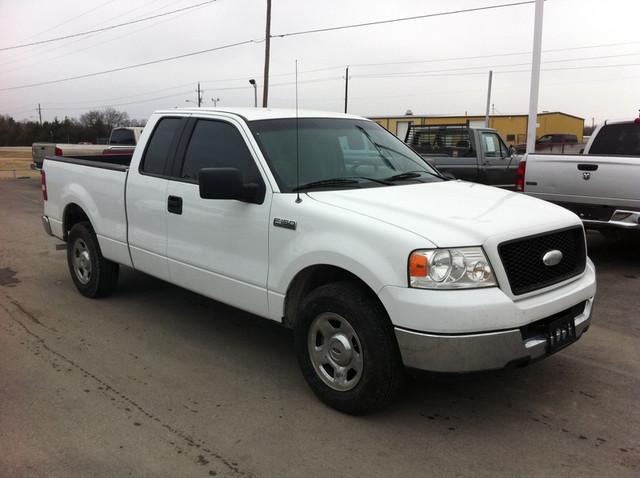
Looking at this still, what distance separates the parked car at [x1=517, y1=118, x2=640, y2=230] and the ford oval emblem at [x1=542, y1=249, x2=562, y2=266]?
4.01 meters

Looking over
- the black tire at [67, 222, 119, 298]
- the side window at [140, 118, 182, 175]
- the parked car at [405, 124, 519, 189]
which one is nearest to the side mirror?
the side window at [140, 118, 182, 175]

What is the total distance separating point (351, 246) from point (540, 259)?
1.14 metres

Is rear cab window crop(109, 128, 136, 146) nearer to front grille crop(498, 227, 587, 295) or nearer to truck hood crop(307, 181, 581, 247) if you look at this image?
truck hood crop(307, 181, 581, 247)

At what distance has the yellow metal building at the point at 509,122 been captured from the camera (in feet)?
141

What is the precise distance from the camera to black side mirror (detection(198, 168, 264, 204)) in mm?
3719

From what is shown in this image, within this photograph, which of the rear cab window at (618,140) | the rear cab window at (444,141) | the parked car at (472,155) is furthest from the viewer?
the rear cab window at (444,141)

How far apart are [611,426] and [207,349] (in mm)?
2943

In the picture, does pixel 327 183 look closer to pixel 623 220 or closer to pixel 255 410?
pixel 255 410

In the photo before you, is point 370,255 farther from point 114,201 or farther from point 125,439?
point 114,201

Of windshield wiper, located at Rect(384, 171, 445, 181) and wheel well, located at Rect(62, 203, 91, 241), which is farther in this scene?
wheel well, located at Rect(62, 203, 91, 241)

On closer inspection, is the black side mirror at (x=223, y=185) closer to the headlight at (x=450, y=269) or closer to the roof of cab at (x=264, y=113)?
the roof of cab at (x=264, y=113)

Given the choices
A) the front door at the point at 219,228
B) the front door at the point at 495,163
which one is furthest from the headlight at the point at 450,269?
the front door at the point at 495,163

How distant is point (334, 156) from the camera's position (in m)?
4.34

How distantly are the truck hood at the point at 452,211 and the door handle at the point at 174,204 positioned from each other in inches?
51.2
